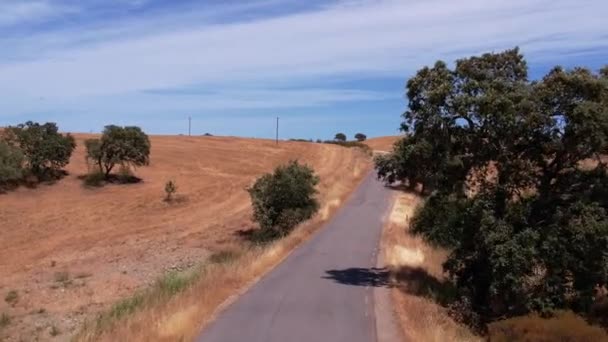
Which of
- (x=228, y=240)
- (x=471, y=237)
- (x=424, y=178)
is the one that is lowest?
(x=228, y=240)

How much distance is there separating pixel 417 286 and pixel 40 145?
4368 cm

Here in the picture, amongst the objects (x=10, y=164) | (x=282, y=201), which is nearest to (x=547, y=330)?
(x=282, y=201)

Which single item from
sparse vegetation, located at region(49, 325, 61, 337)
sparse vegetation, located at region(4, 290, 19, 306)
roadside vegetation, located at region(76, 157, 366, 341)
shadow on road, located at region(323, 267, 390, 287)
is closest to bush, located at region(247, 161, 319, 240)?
roadside vegetation, located at region(76, 157, 366, 341)

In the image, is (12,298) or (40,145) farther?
(40,145)

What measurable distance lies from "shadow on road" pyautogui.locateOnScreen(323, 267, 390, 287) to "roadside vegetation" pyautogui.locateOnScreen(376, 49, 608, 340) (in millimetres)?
2200

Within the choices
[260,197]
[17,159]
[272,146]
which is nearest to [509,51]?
[260,197]

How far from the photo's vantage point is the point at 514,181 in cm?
1945

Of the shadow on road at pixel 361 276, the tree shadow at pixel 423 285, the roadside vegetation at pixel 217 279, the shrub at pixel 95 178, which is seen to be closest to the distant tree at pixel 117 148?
the shrub at pixel 95 178

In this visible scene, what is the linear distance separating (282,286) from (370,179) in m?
48.5

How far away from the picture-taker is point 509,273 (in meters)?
17.7

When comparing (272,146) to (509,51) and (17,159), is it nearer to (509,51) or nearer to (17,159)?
(17,159)

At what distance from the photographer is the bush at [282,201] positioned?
36469 millimetres

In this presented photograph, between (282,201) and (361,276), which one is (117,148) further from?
(361,276)

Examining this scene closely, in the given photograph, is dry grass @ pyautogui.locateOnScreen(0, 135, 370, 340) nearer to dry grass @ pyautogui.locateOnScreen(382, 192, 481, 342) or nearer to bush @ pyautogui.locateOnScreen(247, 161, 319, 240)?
bush @ pyautogui.locateOnScreen(247, 161, 319, 240)
